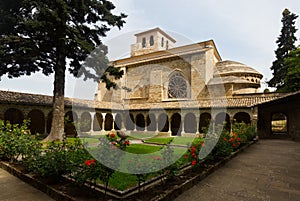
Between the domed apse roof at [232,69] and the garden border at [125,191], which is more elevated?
the domed apse roof at [232,69]

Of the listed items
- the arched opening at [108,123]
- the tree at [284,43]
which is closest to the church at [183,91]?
the arched opening at [108,123]

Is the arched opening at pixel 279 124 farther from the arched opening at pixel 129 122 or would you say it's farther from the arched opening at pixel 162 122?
the arched opening at pixel 129 122

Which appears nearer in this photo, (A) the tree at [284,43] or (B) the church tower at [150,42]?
(A) the tree at [284,43]

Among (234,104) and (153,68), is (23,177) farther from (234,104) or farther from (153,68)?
(153,68)

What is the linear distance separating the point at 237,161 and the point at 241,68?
56.4 ft

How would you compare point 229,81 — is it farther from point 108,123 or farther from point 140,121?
point 108,123

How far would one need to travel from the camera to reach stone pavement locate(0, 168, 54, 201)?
331 cm

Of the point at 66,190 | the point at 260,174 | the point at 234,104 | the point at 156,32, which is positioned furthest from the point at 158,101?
the point at 66,190

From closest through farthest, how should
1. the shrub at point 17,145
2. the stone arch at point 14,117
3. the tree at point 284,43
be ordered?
the shrub at point 17,145
the stone arch at point 14,117
the tree at point 284,43

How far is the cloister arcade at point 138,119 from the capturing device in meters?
16.5

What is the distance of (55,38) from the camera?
33.8 ft

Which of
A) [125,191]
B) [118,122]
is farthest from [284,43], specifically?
[125,191]

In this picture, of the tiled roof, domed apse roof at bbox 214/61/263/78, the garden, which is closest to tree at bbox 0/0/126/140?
the tiled roof

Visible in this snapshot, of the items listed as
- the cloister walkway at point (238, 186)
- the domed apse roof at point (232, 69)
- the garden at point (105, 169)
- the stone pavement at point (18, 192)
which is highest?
the domed apse roof at point (232, 69)
